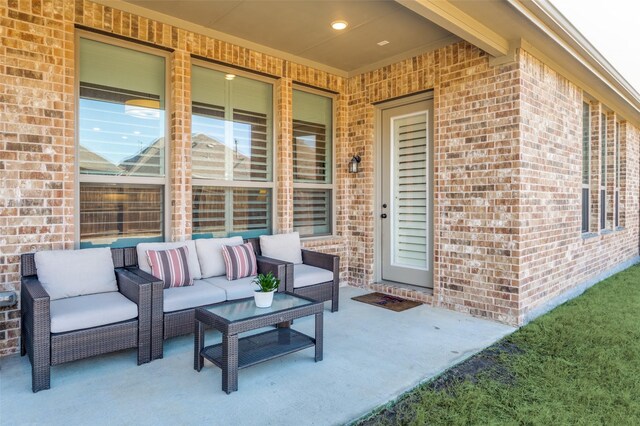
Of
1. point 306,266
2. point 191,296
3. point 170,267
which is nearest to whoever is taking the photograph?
point 191,296

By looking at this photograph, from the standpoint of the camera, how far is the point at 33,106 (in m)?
3.46

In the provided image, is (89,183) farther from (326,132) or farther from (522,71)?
(522,71)

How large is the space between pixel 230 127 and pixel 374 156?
7.26 ft

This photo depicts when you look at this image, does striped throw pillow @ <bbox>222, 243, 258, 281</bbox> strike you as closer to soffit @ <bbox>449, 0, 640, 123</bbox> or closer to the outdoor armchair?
the outdoor armchair

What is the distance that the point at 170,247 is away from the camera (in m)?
4.00

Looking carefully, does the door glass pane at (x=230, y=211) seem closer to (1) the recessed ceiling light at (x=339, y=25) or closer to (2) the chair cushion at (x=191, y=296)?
(2) the chair cushion at (x=191, y=296)

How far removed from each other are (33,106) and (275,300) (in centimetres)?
273

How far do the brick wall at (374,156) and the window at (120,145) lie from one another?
0.55 ft

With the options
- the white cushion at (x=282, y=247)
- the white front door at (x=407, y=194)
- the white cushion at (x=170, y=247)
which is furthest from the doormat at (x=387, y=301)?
the white cushion at (x=170, y=247)

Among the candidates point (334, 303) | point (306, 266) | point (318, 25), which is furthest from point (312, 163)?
point (334, 303)

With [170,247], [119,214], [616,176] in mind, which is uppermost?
[616,176]

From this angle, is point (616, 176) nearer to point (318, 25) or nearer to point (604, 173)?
point (604, 173)

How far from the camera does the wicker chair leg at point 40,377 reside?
2.73 m

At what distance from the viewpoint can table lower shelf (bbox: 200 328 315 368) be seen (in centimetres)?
290
